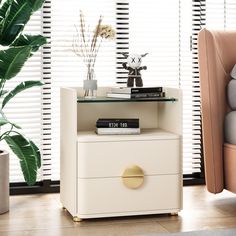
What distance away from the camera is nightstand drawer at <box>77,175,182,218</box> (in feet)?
10.6

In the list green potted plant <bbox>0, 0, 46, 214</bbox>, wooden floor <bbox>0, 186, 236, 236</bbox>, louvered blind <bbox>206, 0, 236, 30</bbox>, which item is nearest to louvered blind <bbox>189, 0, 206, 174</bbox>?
louvered blind <bbox>206, 0, 236, 30</bbox>

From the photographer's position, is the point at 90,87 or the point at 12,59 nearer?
the point at 12,59

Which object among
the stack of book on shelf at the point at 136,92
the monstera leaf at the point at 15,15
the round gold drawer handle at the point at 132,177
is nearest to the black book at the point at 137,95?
the stack of book on shelf at the point at 136,92

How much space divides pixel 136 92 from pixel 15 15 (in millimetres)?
788

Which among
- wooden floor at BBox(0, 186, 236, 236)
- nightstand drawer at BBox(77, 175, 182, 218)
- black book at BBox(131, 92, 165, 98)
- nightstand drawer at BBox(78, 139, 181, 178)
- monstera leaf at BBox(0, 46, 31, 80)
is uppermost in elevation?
monstera leaf at BBox(0, 46, 31, 80)

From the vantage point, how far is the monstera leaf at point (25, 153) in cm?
337

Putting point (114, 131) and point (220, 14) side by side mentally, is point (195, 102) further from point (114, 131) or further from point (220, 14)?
point (114, 131)

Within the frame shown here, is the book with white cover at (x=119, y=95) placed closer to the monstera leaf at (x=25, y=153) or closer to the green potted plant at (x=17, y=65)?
the green potted plant at (x=17, y=65)

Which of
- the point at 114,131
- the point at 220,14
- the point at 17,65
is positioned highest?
the point at 220,14

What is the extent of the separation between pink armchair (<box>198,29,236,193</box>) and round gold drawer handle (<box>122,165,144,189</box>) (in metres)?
0.53

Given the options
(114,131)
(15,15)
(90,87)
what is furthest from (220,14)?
(15,15)

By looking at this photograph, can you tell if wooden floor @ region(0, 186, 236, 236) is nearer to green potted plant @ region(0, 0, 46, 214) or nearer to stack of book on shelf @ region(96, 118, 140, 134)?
green potted plant @ region(0, 0, 46, 214)

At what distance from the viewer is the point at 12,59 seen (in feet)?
10.7

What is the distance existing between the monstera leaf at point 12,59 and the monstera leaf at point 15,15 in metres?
0.18
